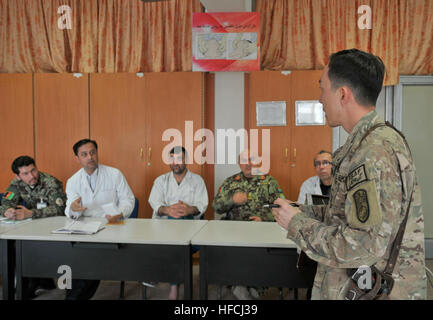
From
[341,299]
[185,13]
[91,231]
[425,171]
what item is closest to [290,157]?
[425,171]

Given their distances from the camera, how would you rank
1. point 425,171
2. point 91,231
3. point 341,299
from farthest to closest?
point 425,171 < point 91,231 < point 341,299

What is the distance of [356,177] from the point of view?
106cm

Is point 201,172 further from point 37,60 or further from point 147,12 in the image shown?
point 37,60

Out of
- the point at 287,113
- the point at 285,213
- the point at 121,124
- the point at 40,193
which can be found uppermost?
the point at 287,113

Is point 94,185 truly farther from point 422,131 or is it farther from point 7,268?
point 422,131

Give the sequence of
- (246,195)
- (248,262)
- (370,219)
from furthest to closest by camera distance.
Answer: (246,195) → (248,262) → (370,219)

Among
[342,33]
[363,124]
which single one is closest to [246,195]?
[363,124]

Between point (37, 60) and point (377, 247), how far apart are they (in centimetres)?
476

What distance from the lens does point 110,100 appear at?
4.18m

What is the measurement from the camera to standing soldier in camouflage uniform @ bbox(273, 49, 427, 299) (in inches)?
39.8

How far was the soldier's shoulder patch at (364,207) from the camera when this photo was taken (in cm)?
100

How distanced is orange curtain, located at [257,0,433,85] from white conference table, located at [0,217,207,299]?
2.81 meters

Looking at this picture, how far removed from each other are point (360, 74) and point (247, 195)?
2328 mm

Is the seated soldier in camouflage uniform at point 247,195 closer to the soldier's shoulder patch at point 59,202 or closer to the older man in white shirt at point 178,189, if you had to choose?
the older man in white shirt at point 178,189
